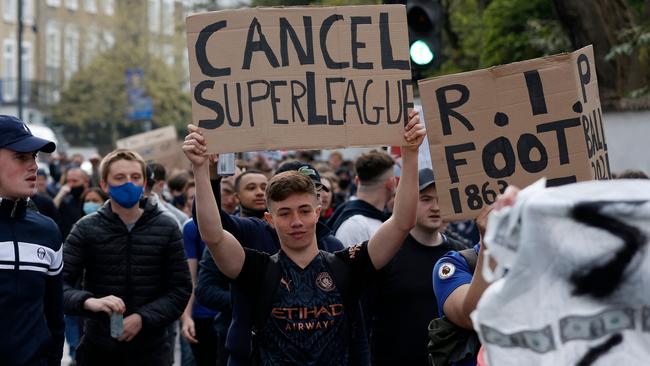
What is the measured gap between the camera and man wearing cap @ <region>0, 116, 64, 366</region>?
548 centimetres

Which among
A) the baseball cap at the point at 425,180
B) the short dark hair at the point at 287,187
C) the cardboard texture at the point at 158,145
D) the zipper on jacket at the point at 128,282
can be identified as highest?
the cardboard texture at the point at 158,145

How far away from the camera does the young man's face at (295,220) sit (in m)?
5.46

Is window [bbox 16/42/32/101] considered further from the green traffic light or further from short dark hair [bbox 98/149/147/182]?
short dark hair [bbox 98/149/147/182]

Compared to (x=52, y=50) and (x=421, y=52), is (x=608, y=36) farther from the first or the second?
(x=52, y=50)

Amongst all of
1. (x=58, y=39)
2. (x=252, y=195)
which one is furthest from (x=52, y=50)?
(x=252, y=195)

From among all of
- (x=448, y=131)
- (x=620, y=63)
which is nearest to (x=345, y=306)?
(x=448, y=131)

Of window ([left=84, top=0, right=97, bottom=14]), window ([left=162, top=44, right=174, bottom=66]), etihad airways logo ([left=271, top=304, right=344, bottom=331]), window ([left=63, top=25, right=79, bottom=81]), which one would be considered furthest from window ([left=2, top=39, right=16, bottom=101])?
etihad airways logo ([left=271, top=304, right=344, bottom=331])

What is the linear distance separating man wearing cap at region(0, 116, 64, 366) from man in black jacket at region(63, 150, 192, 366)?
1.66m

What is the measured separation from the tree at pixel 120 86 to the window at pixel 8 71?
6.64 m

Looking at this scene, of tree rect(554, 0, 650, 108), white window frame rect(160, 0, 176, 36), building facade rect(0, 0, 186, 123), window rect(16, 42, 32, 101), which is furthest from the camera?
window rect(16, 42, 32, 101)

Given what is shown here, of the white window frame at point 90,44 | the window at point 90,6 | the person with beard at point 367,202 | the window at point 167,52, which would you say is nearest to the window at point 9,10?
the window at point 90,6

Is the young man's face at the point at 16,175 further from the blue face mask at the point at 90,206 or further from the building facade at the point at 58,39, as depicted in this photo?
the building facade at the point at 58,39

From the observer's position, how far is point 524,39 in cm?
2016

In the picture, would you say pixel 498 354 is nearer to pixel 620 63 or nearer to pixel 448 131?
pixel 448 131
